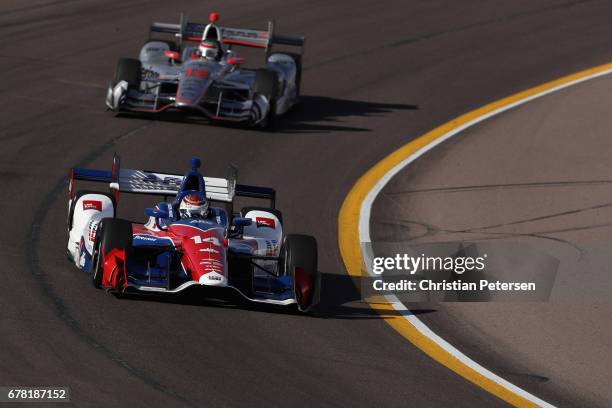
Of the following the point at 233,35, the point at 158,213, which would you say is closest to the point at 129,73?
the point at 233,35

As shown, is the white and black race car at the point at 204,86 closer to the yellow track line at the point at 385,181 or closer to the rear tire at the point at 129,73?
the rear tire at the point at 129,73

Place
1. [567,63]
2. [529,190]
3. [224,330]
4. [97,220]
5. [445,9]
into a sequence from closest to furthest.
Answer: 1. [224,330]
2. [97,220]
3. [529,190]
4. [567,63]
5. [445,9]

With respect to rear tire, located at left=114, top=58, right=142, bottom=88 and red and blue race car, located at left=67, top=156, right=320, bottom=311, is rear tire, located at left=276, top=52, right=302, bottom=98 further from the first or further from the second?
red and blue race car, located at left=67, top=156, right=320, bottom=311

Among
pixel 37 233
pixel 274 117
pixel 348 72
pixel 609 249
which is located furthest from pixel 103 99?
pixel 609 249

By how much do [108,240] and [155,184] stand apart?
1951mm

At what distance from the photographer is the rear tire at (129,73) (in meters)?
23.4

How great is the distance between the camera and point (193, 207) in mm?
15867

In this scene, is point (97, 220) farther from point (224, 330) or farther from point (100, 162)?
point (100, 162)

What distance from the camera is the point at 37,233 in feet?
56.7

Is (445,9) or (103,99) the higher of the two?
(445,9)

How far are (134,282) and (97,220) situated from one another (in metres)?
1.50

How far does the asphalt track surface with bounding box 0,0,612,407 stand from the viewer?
13141 millimetres

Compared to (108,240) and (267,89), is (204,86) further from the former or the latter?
(108,240)

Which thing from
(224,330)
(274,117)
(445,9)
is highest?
(445,9)
